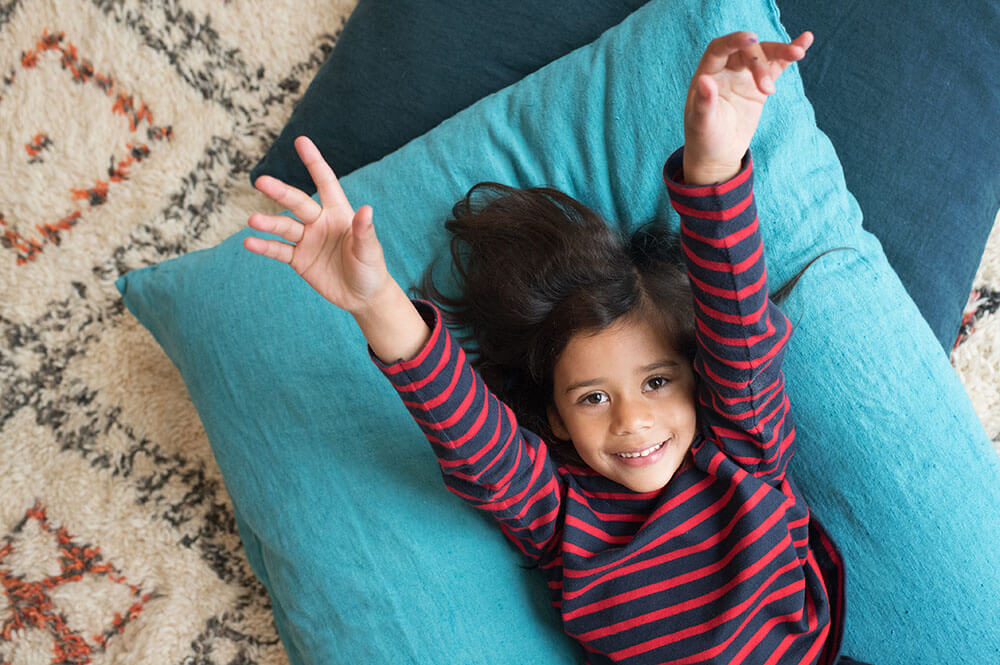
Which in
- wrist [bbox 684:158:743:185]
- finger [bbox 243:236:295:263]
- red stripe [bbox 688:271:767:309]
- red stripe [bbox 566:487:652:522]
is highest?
wrist [bbox 684:158:743:185]

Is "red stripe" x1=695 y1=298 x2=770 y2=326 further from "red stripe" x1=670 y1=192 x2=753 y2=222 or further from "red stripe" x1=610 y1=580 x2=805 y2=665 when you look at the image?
"red stripe" x1=610 y1=580 x2=805 y2=665

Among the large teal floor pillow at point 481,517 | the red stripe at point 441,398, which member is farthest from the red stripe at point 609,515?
the red stripe at point 441,398

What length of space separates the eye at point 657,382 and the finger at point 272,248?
0.39 metres

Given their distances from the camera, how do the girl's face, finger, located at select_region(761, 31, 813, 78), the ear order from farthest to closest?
the ear
the girl's face
finger, located at select_region(761, 31, 813, 78)

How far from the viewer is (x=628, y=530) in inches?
35.5

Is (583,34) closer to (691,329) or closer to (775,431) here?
(691,329)

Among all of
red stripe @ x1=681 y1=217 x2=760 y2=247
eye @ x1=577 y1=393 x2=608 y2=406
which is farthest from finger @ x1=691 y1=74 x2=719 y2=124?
eye @ x1=577 y1=393 x2=608 y2=406

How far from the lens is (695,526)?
2.83 feet

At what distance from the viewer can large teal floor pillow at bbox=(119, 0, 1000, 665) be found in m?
0.87

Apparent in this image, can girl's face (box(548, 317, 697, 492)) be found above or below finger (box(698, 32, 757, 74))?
below

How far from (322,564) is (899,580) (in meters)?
0.66

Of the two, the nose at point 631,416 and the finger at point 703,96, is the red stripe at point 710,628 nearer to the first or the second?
the nose at point 631,416

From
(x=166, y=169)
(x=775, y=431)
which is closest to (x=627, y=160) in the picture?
(x=775, y=431)

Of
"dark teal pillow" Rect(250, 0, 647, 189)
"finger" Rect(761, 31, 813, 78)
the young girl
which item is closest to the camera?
"finger" Rect(761, 31, 813, 78)
